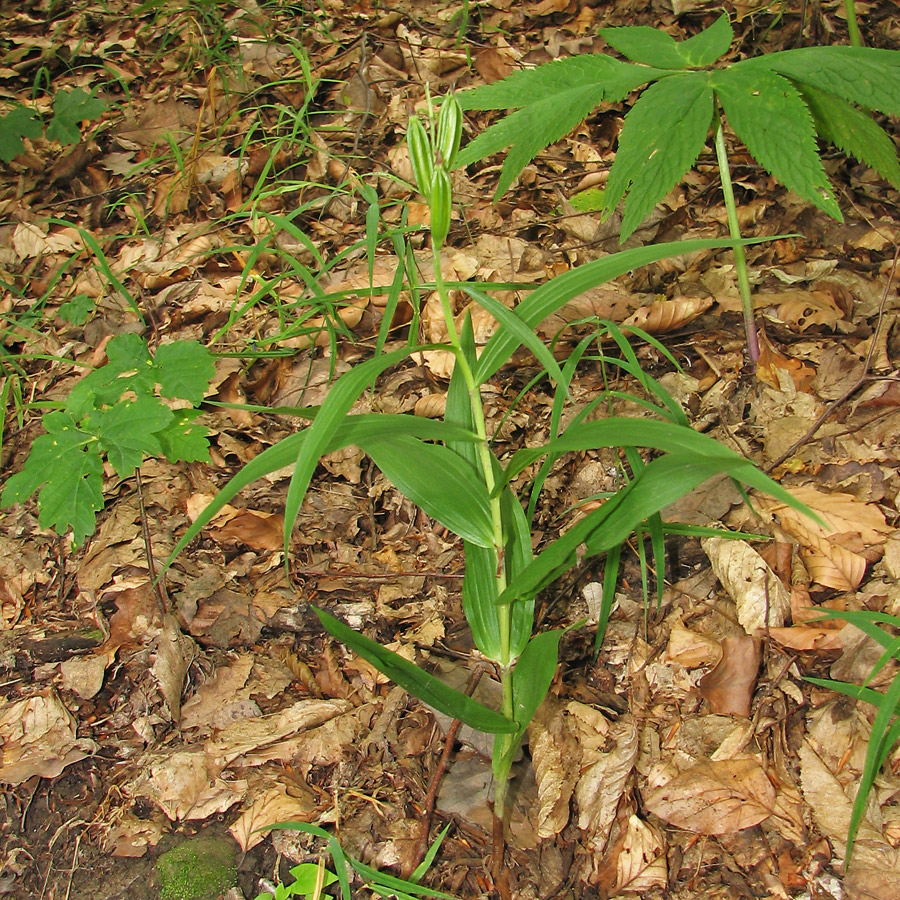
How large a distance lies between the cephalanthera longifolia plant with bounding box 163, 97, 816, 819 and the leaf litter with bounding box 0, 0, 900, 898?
0.33m

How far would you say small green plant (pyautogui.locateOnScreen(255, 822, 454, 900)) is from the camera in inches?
52.9

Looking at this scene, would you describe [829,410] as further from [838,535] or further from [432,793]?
[432,793]

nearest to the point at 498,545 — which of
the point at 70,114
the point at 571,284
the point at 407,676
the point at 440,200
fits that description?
the point at 407,676

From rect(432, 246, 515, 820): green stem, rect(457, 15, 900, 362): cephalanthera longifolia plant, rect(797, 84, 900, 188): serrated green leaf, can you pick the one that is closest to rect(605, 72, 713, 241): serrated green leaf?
rect(457, 15, 900, 362): cephalanthera longifolia plant

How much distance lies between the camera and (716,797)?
4.58ft

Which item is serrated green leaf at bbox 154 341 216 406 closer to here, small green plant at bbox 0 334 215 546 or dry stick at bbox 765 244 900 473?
small green plant at bbox 0 334 215 546

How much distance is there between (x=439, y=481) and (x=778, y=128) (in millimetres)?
958

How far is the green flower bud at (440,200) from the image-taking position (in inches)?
37.8

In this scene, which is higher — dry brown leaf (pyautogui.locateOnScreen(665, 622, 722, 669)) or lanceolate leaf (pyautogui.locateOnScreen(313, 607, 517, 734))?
lanceolate leaf (pyautogui.locateOnScreen(313, 607, 517, 734))

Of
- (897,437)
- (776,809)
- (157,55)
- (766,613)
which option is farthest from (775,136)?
(157,55)

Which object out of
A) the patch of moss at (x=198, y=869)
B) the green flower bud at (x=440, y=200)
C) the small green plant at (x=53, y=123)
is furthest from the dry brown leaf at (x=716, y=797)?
the small green plant at (x=53, y=123)

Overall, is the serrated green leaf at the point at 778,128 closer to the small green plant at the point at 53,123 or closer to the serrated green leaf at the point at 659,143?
the serrated green leaf at the point at 659,143

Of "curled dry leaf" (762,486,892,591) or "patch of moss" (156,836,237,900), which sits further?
"curled dry leaf" (762,486,892,591)

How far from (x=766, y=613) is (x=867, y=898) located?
1.61 feet
